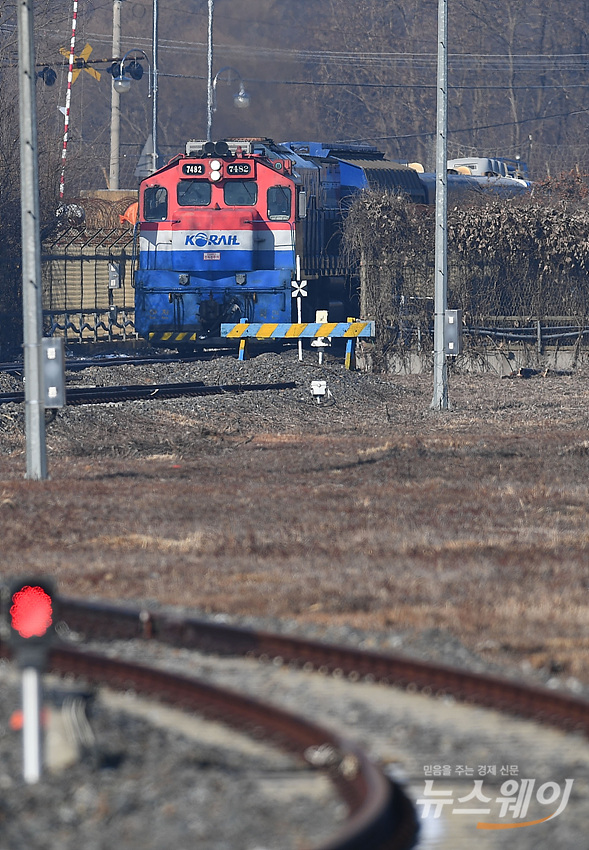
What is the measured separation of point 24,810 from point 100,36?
82.7m

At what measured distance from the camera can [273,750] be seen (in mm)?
A: 5367

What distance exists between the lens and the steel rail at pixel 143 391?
20.0 metres

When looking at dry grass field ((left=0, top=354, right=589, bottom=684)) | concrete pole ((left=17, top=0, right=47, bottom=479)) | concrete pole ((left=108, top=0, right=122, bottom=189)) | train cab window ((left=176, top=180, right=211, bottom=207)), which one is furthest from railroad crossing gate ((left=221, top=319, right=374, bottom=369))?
concrete pole ((left=108, top=0, right=122, bottom=189))

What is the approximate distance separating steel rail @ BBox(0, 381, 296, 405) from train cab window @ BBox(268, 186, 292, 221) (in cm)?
509

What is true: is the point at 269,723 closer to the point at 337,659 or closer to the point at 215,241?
the point at 337,659

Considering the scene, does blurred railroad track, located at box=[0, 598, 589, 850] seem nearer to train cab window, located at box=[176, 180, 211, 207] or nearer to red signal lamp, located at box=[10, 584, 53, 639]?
red signal lamp, located at box=[10, 584, 53, 639]

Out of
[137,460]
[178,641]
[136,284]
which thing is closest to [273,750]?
[178,641]

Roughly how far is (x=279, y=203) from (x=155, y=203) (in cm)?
279

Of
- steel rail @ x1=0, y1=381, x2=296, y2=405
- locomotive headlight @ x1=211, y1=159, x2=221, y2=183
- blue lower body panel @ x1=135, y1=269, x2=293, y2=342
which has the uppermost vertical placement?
locomotive headlight @ x1=211, y1=159, x2=221, y2=183

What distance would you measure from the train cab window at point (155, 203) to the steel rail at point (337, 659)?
2141 centimetres

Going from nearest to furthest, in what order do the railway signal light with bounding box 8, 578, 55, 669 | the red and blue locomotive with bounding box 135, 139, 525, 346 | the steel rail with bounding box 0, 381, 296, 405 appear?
the railway signal light with bounding box 8, 578, 55, 669 → the steel rail with bounding box 0, 381, 296, 405 → the red and blue locomotive with bounding box 135, 139, 525, 346

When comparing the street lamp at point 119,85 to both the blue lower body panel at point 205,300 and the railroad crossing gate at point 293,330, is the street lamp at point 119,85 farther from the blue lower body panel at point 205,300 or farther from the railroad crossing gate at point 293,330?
the railroad crossing gate at point 293,330

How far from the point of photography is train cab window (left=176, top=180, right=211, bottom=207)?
93.1 feet

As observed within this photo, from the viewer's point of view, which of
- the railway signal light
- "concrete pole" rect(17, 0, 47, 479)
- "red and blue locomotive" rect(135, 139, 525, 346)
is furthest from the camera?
"red and blue locomotive" rect(135, 139, 525, 346)
